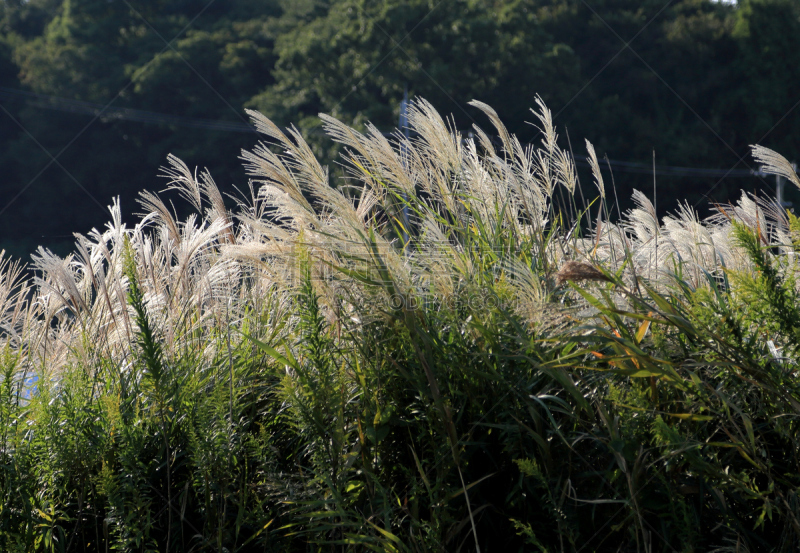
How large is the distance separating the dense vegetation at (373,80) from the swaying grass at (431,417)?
1974 centimetres

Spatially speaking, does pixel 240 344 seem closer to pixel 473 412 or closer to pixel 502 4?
pixel 473 412

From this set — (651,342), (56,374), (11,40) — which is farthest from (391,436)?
(11,40)

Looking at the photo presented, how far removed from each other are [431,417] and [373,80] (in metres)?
22.6

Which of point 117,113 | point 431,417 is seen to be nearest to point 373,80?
point 117,113

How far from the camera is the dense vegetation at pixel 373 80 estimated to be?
888 inches

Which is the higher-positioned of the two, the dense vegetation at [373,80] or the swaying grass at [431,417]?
the dense vegetation at [373,80]

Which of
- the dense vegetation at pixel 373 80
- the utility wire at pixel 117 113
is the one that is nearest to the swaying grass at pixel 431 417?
the dense vegetation at pixel 373 80

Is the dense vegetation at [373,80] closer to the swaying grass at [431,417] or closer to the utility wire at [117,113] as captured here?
the utility wire at [117,113]

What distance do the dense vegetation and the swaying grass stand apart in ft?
64.8

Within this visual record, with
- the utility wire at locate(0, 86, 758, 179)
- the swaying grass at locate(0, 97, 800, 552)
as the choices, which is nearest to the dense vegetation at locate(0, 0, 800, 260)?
the utility wire at locate(0, 86, 758, 179)

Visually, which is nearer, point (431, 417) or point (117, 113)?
point (431, 417)

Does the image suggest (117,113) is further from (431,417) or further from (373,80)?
(431,417)

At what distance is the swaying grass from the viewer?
1622mm

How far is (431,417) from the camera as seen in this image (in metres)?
1.73
